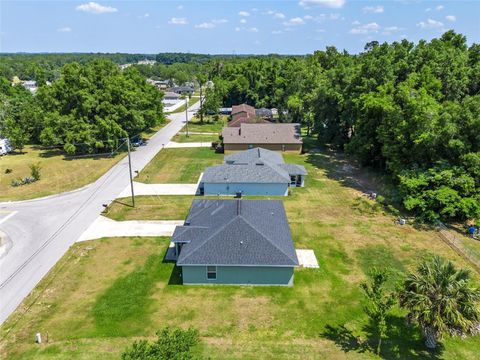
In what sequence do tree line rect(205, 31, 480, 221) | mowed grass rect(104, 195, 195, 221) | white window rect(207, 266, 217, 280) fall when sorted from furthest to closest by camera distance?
mowed grass rect(104, 195, 195, 221) → tree line rect(205, 31, 480, 221) → white window rect(207, 266, 217, 280)

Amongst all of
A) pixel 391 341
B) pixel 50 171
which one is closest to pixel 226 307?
pixel 391 341

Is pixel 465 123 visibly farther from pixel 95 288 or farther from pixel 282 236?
pixel 95 288

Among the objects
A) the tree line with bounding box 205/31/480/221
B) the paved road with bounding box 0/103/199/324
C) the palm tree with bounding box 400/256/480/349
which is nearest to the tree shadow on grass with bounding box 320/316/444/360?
the palm tree with bounding box 400/256/480/349

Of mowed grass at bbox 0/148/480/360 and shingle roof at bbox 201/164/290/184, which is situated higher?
shingle roof at bbox 201/164/290/184

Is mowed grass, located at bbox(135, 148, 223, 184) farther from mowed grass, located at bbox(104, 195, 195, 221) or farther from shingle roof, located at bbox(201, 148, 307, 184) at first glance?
mowed grass, located at bbox(104, 195, 195, 221)

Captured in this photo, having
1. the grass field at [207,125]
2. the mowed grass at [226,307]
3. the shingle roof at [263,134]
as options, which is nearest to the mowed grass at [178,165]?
the shingle roof at [263,134]

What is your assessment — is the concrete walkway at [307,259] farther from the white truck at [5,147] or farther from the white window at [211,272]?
the white truck at [5,147]
